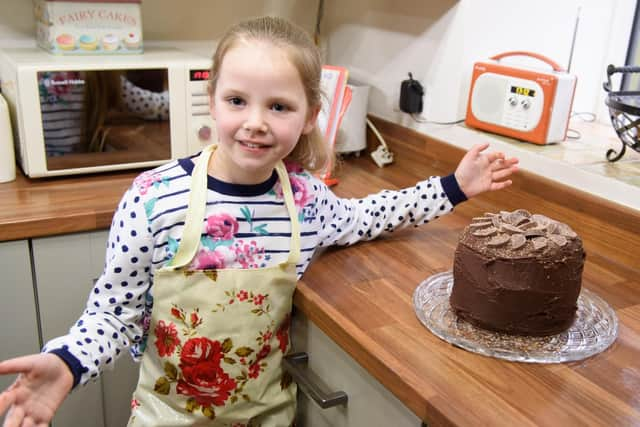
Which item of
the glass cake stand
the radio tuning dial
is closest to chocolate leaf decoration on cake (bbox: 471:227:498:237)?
the glass cake stand

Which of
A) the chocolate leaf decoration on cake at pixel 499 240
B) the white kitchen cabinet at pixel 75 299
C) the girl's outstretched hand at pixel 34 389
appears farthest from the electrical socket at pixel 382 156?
the girl's outstretched hand at pixel 34 389

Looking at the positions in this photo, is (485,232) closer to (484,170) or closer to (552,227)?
(552,227)

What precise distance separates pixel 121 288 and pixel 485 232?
54cm

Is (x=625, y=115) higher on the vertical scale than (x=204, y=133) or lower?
higher

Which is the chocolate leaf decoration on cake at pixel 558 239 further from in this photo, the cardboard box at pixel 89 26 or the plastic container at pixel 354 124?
the cardboard box at pixel 89 26

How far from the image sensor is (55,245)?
1.35 meters

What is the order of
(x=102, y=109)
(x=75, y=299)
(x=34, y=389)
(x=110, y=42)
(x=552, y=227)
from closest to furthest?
(x=34, y=389) → (x=552, y=227) → (x=75, y=299) → (x=102, y=109) → (x=110, y=42)

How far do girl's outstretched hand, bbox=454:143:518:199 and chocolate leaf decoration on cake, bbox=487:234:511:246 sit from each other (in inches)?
12.9

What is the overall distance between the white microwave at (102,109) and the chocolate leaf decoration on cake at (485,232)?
2.65 feet

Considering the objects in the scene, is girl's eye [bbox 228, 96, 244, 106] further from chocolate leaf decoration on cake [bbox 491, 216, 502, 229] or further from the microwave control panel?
the microwave control panel

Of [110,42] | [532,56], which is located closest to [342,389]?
[532,56]

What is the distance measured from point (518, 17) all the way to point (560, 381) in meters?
1.02

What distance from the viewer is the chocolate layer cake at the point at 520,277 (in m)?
0.92

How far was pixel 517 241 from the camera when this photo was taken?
0.94 metres
